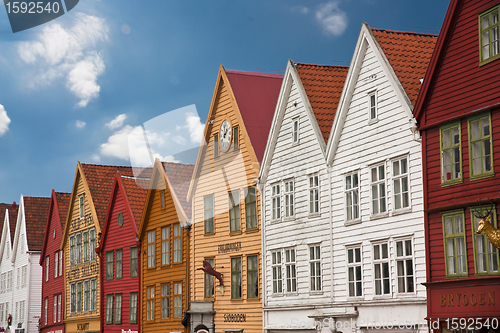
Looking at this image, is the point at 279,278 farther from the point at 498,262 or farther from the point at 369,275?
the point at 498,262

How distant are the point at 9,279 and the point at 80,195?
63.6ft

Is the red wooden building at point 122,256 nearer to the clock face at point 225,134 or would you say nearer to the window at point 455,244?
the clock face at point 225,134

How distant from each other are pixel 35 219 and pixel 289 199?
39.7 metres

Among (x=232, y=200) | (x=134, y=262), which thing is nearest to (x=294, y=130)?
(x=232, y=200)

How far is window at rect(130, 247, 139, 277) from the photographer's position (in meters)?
41.8

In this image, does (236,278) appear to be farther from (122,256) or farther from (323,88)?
(122,256)

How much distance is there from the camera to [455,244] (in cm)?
2038

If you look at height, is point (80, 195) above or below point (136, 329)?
above

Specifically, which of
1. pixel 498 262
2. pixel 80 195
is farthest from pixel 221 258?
pixel 80 195

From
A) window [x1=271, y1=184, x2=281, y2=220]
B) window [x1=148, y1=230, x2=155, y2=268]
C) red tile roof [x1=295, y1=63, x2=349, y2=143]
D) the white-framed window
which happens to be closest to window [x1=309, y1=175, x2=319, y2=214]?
the white-framed window

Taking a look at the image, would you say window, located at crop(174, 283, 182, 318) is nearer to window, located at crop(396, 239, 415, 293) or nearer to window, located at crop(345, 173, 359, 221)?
window, located at crop(345, 173, 359, 221)

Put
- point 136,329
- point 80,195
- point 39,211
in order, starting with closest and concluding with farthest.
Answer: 1. point 136,329
2. point 80,195
3. point 39,211

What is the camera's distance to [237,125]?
3331 centimetres

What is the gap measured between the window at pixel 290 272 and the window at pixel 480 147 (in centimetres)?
1090
